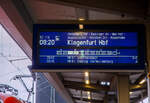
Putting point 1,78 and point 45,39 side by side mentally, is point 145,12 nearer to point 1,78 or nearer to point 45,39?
point 45,39

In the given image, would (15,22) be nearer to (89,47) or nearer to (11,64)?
(89,47)

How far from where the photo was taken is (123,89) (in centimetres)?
999

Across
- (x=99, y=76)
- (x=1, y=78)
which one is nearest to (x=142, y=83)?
(x=99, y=76)

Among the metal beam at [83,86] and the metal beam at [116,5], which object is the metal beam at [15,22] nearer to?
the metal beam at [116,5]

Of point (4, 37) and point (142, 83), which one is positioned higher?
point (4, 37)

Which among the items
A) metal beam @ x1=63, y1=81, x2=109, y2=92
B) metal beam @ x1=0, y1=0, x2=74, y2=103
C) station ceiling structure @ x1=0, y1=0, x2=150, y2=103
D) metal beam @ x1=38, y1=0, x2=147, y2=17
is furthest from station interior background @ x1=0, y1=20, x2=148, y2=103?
metal beam @ x1=38, y1=0, x2=147, y2=17

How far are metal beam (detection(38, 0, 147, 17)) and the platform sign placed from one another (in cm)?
23

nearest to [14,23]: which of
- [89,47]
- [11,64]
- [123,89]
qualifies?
[89,47]

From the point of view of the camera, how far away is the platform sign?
4.36 meters

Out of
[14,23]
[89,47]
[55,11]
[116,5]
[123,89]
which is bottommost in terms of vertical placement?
[123,89]

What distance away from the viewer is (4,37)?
13688 mm

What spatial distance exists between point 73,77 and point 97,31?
25.6 feet

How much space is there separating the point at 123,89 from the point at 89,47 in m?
5.87

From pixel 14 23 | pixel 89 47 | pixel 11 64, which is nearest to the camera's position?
pixel 89 47
